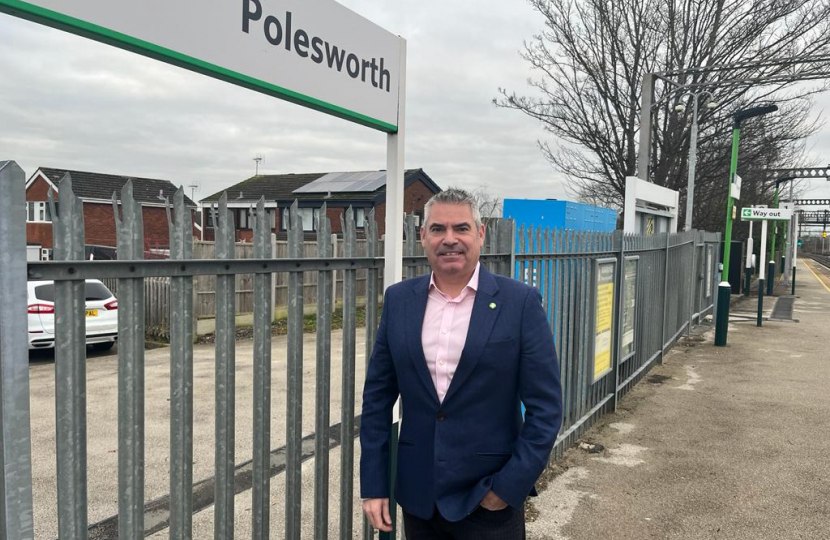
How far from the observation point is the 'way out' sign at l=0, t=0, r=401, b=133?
168cm

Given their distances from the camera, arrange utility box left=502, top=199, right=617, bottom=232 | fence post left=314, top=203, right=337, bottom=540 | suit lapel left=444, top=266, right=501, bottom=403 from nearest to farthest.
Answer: suit lapel left=444, top=266, right=501, bottom=403 → fence post left=314, top=203, right=337, bottom=540 → utility box left=502, top=199, right=617, bottom=232

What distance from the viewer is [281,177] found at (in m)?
41.1

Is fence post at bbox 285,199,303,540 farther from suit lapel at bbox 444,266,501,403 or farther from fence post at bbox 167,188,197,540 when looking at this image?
suit lapel at bbox 444,266,501,403

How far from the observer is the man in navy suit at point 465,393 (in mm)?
2232

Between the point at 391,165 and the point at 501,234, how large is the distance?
1.66 m

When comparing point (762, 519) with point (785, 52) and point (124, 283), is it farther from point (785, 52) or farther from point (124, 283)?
point (785, 52)

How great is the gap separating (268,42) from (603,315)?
510 centimetres

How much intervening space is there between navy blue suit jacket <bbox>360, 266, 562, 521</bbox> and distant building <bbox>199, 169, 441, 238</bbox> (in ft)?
69.3

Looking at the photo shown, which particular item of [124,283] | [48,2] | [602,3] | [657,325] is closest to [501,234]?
[124,283]

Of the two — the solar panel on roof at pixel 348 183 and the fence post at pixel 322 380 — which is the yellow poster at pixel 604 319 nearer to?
the fence post at pixel 322 380

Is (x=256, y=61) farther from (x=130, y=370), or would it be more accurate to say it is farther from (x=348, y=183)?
(x=348, y=183)

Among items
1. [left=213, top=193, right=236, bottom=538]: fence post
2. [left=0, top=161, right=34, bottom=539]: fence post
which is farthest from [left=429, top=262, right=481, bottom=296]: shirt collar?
[left=0, top=161, right=34, bottom=539]: fence post

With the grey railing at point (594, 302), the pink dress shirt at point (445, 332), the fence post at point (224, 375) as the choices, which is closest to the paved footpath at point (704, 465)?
the grey railing at point (594, 302)

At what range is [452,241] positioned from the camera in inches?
91.4
